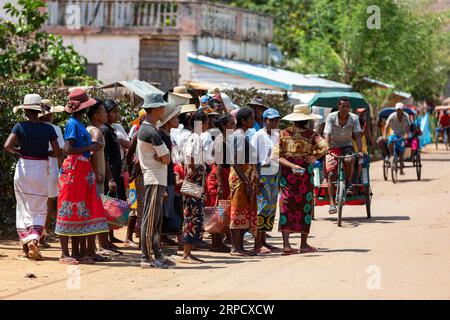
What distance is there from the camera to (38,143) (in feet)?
40.9

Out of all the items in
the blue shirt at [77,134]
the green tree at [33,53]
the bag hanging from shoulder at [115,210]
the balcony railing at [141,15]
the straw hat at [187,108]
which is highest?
the balcony railing at [141,15]

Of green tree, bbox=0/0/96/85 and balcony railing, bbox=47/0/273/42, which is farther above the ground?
balcony railing, bbox=47/0/273/42

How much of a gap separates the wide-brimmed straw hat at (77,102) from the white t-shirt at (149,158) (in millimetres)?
822

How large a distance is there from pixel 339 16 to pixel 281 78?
6.29m

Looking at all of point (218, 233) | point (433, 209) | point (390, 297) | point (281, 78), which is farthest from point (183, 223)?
point (281, 78)

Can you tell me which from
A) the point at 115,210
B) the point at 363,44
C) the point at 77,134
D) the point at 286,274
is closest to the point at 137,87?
the point at 115,210

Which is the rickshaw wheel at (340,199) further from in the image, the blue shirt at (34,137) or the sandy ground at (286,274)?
the blue shirt at (34,137)

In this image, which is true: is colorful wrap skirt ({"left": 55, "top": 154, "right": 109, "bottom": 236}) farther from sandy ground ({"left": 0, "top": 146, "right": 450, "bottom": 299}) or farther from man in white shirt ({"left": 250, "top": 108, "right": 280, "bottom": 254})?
man in white shirt ({"left": 250, "top": 108, "right": 280, "bottom": 254})

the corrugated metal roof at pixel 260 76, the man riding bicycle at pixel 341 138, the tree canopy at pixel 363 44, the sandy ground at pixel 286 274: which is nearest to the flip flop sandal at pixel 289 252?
the sandy ground at pixel 286 274

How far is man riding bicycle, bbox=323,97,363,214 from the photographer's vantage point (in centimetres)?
1727

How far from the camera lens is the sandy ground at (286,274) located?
32.6 feet

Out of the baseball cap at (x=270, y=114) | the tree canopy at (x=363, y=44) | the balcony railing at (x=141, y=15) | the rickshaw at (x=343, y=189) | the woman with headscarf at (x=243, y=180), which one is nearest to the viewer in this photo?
the woman with headscarf at (x=243, y=180)

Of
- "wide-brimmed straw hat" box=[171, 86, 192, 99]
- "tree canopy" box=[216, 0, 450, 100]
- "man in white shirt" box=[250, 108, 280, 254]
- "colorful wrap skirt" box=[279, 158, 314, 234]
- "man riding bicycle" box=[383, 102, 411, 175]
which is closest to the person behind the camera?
"colorful wrap skirt" box=[279, 158, 314, 234]

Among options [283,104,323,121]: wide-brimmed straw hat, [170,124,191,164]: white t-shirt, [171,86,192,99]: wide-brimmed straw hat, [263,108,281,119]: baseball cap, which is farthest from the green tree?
[283,104,323,121]: wide-brimmed straw hat
